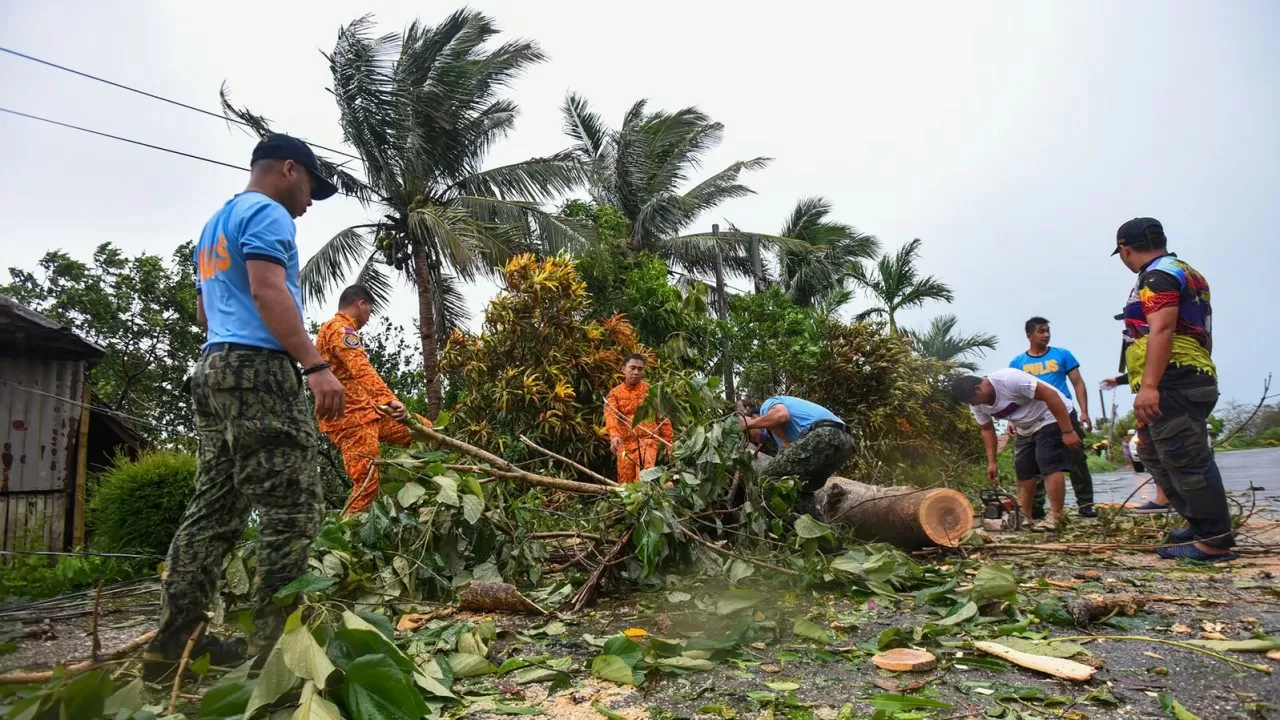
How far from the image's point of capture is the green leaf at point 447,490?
3475 mm

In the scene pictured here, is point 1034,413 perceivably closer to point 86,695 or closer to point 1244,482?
point 1244,482

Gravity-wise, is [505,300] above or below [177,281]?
below

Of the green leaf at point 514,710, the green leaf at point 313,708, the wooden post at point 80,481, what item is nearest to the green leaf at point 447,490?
the green leaf at point 514,710

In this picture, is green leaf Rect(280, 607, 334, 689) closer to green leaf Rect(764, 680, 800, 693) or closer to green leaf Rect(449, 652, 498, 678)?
green leaf Rect(449, 652, 498, 678)

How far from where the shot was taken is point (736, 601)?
9.87 feet

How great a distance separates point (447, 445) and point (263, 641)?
1866 millimetres

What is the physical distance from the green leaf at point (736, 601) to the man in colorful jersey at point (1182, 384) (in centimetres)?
213

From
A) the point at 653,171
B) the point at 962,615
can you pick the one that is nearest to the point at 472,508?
the point at 962,615

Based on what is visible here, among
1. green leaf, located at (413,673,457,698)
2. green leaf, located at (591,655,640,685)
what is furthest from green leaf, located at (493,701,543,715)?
green leaf, located at (591,655,640,685)

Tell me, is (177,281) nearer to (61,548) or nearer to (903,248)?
(61,548)

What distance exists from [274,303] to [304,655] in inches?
42.1

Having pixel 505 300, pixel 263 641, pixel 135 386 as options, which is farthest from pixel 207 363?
pixel 135 386

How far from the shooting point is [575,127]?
802 inches

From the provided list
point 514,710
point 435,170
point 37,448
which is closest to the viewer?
point 514,710
